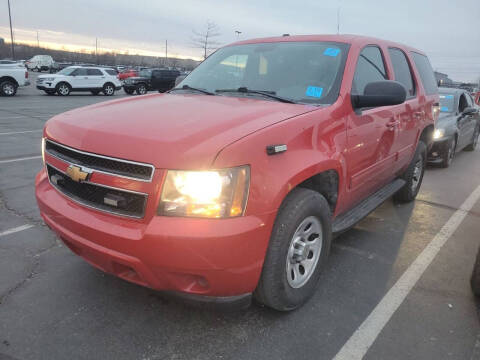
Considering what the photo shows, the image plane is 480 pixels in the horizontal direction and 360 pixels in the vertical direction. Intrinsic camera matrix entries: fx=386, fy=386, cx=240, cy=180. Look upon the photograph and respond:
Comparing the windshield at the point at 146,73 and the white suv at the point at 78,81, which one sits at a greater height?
the windshield at the point at 146,73

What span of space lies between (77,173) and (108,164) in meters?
0.25

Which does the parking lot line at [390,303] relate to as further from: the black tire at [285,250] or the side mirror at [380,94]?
the side mirror at [380,94]

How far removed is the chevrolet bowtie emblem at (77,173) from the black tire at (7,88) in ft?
64.8

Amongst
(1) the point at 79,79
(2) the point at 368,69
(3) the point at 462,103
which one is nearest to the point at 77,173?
(2) the point at 368,69

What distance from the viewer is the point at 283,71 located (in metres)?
3.24

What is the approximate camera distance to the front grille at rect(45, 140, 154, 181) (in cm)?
208

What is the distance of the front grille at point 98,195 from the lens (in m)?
2.11

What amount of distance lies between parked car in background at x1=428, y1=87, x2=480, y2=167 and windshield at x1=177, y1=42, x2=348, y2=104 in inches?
175

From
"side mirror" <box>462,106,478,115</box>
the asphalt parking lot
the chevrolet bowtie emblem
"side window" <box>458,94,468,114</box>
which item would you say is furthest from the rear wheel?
the chevrolet bowtie emblem

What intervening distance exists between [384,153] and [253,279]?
6.92 ft

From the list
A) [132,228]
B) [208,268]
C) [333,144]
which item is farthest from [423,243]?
[132,228]

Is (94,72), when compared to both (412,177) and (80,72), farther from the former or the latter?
(412,177)

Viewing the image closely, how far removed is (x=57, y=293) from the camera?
284 centimetres

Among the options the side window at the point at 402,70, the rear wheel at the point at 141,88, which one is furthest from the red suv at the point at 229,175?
the rear wheel at the point at 141,88
